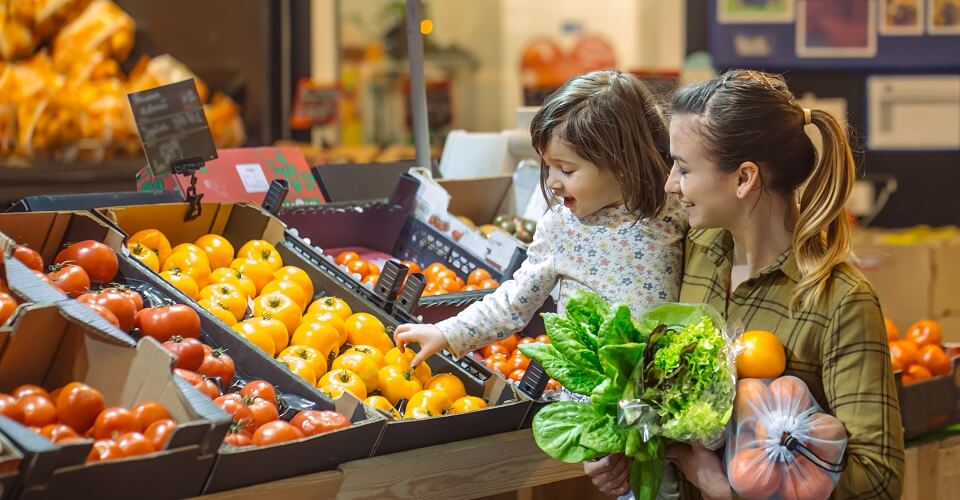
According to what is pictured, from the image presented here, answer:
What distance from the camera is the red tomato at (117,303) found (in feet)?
7.00

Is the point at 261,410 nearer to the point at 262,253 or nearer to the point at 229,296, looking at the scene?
the point at 229,296

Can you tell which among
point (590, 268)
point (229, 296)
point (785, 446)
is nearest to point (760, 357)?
point (785, 446)

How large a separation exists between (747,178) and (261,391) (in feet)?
3.19

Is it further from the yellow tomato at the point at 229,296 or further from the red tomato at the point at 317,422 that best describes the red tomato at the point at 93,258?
the red tomato at the point at 317,422

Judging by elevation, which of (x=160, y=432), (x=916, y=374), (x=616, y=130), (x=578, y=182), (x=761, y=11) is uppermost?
(x=616, y=130)

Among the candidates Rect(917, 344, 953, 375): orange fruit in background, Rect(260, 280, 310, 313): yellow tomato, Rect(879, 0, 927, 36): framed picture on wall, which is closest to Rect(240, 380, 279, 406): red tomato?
Rect(260, 280, 310, 313): yellow tomato

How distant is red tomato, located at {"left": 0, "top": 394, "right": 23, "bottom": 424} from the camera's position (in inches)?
67.6

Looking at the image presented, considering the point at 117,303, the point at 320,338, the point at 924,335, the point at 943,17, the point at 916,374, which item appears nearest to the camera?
the point at 117,303

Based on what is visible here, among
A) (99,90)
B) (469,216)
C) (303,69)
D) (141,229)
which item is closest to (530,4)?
(303,69)

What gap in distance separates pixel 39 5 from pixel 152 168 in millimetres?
2850

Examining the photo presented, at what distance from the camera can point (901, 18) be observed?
7.20 meters

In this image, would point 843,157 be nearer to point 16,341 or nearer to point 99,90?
point 16,341

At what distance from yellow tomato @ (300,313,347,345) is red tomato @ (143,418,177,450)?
757 mm

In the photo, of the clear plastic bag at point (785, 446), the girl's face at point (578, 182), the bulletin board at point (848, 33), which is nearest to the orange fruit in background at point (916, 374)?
the girl's face at point (578, 182)
